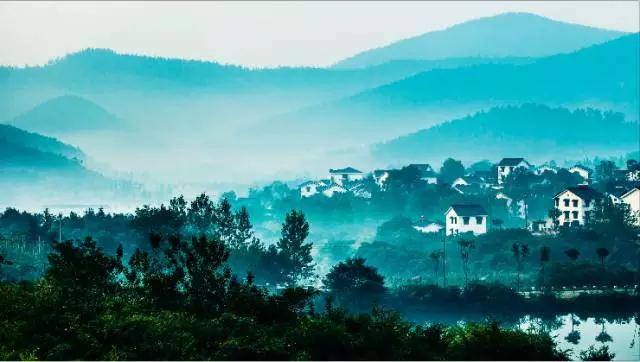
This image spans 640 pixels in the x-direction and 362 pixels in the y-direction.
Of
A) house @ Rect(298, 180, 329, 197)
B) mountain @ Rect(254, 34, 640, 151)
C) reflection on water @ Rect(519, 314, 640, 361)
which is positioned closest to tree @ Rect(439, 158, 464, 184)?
house @ Rect(298, 180, 329, 197)

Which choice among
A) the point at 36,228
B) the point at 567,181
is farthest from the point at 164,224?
the point at 567,181

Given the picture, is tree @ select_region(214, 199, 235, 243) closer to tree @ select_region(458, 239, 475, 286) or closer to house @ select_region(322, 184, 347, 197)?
tree @ select_region(458, 239, 475, 286)

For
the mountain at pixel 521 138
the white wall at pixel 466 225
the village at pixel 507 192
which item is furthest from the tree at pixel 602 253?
the mountain at pixel 521 138

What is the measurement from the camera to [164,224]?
2856 cm

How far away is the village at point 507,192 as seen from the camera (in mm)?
33750

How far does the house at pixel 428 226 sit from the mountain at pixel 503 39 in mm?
128580

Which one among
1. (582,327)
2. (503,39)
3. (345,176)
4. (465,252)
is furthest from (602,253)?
(503,39)

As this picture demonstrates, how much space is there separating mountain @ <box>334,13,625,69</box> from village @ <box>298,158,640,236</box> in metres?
116

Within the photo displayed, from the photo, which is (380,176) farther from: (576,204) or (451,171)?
(576,204)

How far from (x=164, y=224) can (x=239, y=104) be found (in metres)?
125

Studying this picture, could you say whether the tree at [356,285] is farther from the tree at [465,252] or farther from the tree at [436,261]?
the tree at [465,252]

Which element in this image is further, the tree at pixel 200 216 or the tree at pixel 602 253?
the tree at pixel 200 216

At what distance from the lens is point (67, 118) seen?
11519 centimetres

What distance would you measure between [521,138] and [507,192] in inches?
2643
